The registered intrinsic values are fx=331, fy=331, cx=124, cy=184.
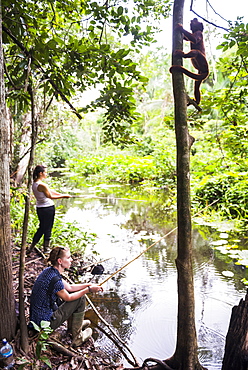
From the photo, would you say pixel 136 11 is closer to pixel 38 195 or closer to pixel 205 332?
pixel 38 195

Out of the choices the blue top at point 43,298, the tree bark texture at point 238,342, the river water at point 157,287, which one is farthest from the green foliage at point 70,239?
the tree bark texture at point 238,342

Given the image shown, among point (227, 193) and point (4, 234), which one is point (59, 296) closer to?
point (4, 234)

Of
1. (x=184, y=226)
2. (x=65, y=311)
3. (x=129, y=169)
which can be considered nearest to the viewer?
(x=184, y=226)

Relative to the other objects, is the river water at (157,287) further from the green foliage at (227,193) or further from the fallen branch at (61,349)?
the green foliage at (227,193)

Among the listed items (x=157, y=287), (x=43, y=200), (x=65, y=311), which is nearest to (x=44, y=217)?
(x=43, y=200)

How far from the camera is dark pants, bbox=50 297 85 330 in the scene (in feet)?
9.00

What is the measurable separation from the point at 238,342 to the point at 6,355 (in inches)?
60.9

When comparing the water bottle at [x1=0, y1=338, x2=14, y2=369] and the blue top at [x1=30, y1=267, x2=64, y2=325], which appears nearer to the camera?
the water bottle at [x1=0, y1=338, x2=14, y2=369]

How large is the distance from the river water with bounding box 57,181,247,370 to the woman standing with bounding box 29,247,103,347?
0.34m

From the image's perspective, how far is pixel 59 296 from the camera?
2.69 m

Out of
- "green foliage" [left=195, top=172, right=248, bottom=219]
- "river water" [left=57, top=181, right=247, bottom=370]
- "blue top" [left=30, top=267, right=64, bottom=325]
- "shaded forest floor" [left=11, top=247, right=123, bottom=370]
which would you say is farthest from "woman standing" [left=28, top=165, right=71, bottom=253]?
"green foliage" [left=195, top=172, right=248, bottom=219]

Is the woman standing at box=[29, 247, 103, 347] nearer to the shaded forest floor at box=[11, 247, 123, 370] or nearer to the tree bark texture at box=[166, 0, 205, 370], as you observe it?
the shaded forest floor at box=[11, 247, 123, 370]

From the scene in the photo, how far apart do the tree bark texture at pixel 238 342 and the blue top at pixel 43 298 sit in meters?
1.33

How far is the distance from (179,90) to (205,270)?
10.5 ft
